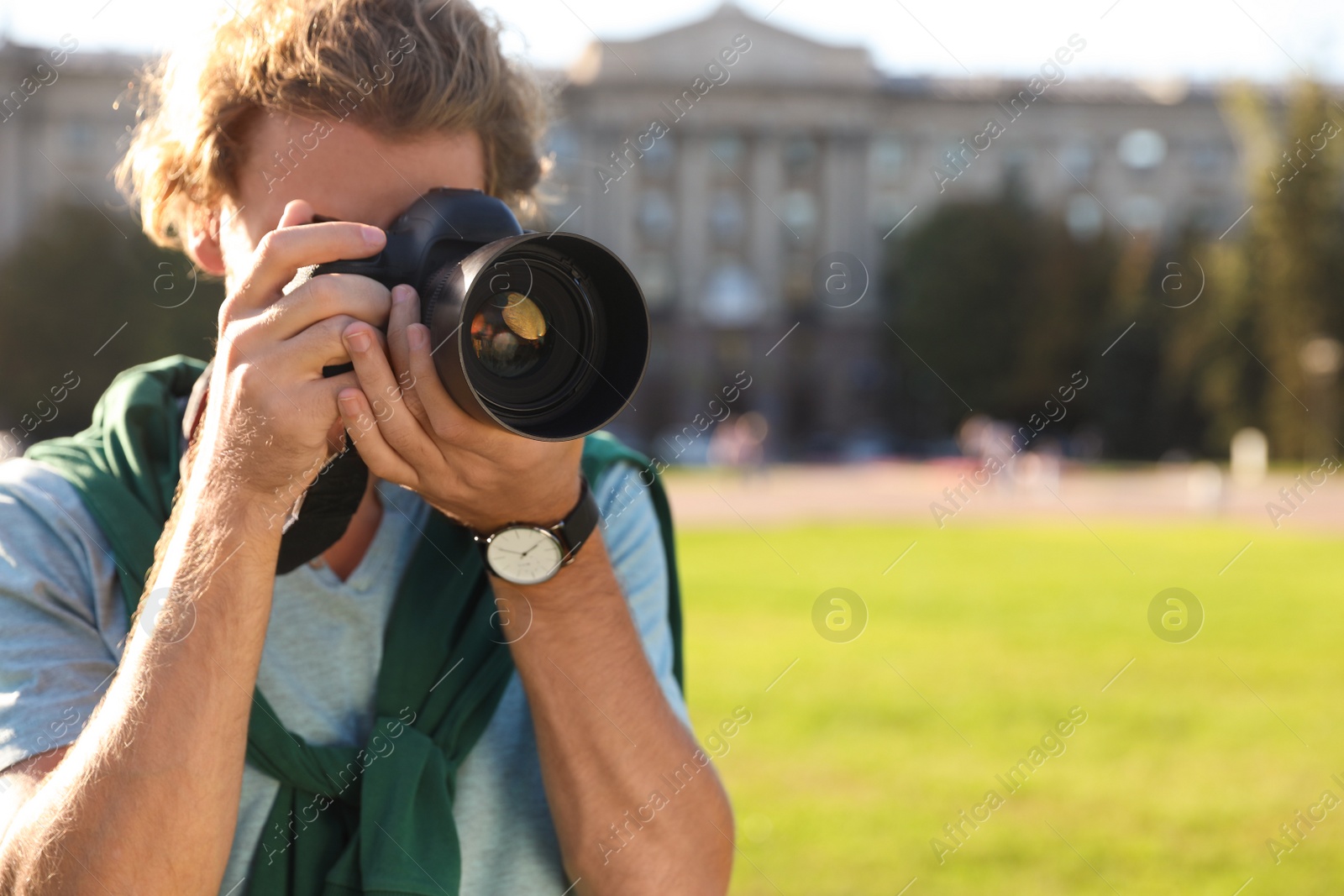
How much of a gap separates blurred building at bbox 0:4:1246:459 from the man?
5198cm

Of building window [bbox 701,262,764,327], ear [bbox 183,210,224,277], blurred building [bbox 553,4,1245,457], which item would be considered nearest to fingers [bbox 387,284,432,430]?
ear [bbox 183,210,224,277]

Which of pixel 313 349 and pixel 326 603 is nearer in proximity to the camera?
pixel 313 349

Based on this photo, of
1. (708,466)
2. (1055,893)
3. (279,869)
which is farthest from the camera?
(708,466)

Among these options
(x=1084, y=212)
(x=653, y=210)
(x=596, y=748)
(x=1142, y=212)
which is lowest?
(x=653, y=210)

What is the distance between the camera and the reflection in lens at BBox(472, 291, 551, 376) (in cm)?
145

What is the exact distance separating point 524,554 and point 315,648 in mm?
331

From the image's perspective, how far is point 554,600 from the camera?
1572 mm

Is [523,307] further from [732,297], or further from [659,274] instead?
[732,297]

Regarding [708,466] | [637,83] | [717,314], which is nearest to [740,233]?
[717,314]

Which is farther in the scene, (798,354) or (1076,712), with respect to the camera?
(798,354)

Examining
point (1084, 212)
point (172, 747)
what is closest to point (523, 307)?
point (172, 747)

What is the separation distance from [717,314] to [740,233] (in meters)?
4.45

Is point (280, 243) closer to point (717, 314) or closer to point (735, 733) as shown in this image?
point (735, 733)

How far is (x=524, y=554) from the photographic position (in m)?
1.55
